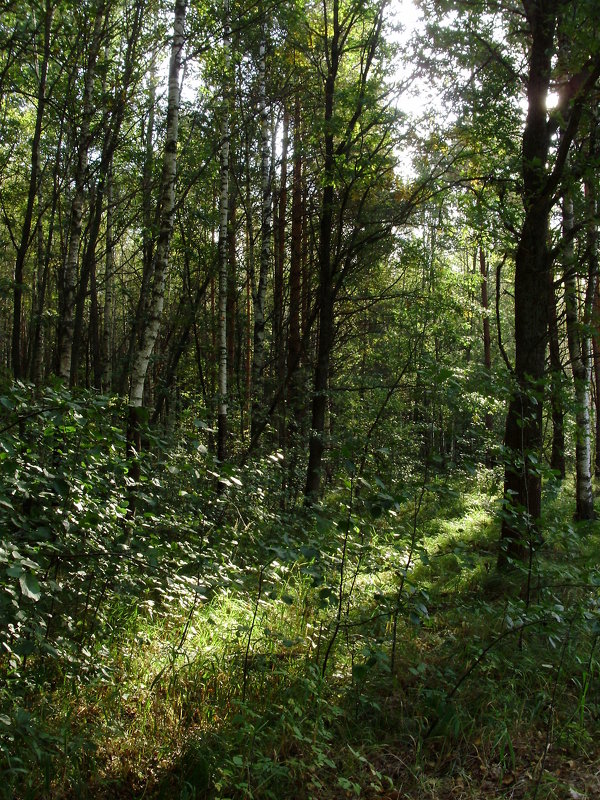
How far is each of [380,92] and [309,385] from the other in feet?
18.8

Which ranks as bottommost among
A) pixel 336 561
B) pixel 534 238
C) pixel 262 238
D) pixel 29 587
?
pixel 336 561

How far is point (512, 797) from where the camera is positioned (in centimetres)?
297

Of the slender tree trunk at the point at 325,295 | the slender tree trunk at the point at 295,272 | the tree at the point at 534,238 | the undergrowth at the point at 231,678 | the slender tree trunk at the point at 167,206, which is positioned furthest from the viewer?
the slender tree trunk at the point at 295,272

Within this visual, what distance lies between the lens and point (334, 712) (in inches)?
140

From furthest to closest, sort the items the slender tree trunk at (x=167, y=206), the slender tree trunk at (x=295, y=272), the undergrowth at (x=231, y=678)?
the slender tree trunk at (x=295, y=272), the slender tree trunk at (x=167, y=206), the undergrowth at (x=231, y=678)

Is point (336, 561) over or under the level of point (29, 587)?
under

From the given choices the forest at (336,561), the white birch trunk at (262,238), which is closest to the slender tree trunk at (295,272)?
the white birch trunk at (262,238)

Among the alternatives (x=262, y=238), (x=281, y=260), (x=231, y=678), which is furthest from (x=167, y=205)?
A: (x=281, y=260)

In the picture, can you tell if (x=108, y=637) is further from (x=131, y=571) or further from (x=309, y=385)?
(x=309, y=385)

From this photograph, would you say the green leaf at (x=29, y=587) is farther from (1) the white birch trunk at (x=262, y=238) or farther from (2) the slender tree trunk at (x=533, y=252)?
(1) the white birch trunk at (x=262, y=238)

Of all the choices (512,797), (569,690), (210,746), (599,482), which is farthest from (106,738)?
(599,482)

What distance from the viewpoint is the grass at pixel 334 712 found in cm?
309

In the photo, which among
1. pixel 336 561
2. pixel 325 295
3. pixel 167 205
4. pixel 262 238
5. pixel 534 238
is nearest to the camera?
pixel 336 561

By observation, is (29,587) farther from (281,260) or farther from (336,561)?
(281,260)
